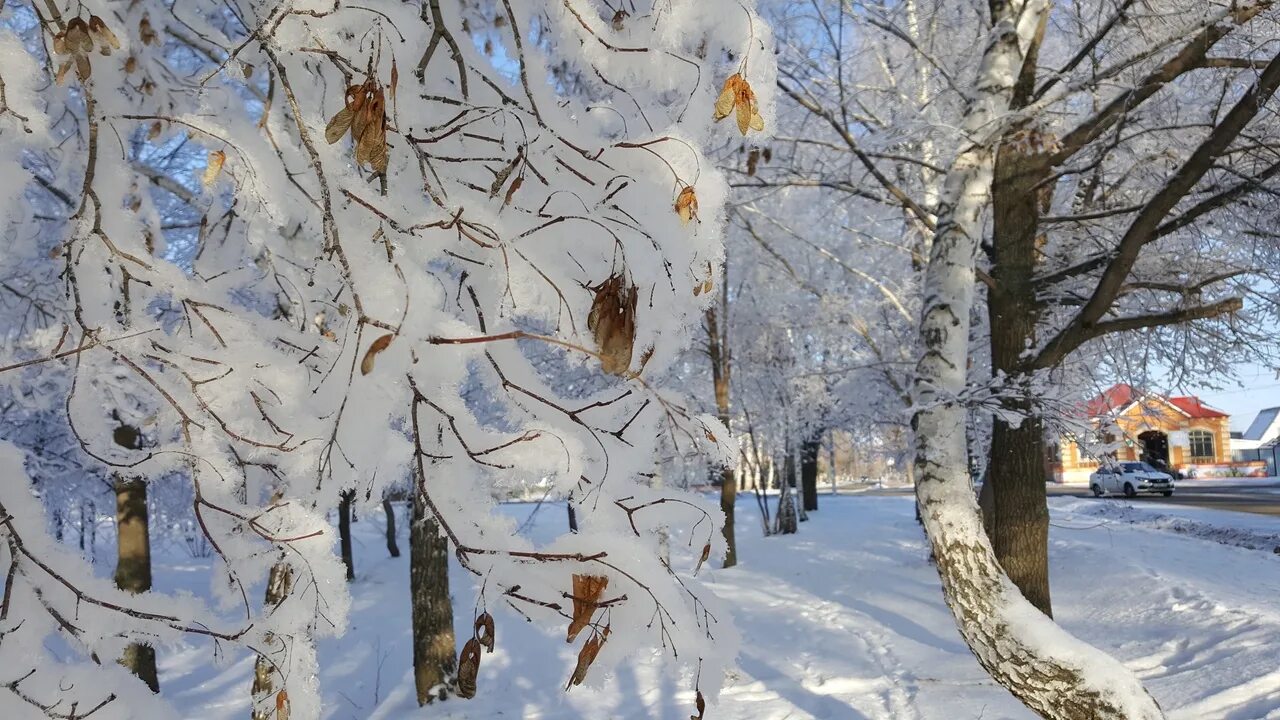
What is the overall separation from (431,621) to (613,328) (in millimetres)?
6137

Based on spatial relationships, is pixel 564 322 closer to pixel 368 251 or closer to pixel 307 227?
pixel 368 251

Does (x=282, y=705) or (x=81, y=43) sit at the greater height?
(x=81, y=43)

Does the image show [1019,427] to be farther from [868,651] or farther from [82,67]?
[82,67]

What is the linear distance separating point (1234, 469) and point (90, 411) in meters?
48.5

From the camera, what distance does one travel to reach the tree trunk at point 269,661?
1480 millimetres

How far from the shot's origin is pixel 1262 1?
3.92 m

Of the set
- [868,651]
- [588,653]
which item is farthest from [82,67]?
[868,651]

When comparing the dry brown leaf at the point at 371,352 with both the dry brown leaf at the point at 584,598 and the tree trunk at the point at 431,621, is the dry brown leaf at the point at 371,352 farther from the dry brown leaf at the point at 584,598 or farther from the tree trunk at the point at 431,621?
the tree trunk at the point at 431,621

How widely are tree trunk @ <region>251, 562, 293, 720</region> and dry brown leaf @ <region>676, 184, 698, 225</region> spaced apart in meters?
1.00

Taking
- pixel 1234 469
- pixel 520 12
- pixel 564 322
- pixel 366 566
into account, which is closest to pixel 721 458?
pixel 564 322

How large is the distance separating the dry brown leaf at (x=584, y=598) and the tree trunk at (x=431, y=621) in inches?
217

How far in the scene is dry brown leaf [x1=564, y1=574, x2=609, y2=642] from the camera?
1221 mm

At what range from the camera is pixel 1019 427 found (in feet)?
17.8

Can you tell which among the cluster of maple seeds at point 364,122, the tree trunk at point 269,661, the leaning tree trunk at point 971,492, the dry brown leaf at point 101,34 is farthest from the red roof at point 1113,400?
the dry brown leaf at point 101,34
